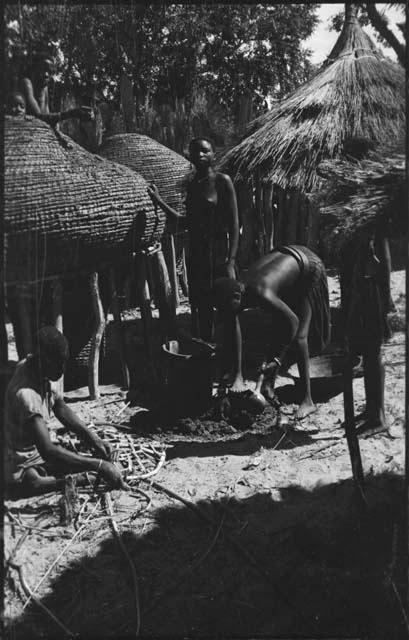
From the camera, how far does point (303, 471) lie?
521cm

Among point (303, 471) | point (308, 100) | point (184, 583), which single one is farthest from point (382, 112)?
point (184, 583)

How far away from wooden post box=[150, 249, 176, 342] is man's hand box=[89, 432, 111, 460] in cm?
250

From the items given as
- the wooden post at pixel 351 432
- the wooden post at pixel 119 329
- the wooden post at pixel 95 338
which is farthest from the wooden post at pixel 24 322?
the wooden post at pixel 351 432

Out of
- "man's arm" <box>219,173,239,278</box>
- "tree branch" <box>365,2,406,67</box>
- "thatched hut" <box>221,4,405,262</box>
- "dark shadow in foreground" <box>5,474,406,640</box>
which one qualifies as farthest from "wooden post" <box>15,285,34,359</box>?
"tree branch" <box>365,2,406,67</box>

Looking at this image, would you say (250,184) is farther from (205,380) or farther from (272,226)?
(205,380)

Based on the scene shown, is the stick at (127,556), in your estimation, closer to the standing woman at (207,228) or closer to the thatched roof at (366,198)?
the thatched roof at (366,198)

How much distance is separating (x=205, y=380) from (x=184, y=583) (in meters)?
2.30

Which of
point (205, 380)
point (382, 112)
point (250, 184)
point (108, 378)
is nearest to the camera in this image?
point (205, 380)

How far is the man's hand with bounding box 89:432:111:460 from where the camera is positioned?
15.9 ft

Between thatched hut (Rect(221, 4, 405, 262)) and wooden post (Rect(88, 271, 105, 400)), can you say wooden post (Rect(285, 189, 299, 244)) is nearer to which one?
thatched hut (Rect(221, 4, 405, 262))

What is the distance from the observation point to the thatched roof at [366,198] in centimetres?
355

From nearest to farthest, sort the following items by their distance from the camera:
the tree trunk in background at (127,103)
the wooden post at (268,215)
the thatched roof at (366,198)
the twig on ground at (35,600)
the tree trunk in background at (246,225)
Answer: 1. the thatched roof at (366,198)
2. the twig on ground at (35,600)
3. the tree trunk in background at (127,103)
4. the wooden post at (268,215)
5. the tree trunk in background at (246,225)

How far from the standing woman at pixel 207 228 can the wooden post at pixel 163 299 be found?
43 centimetres

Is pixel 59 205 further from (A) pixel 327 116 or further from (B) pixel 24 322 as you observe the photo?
(A) pixel 327 116
